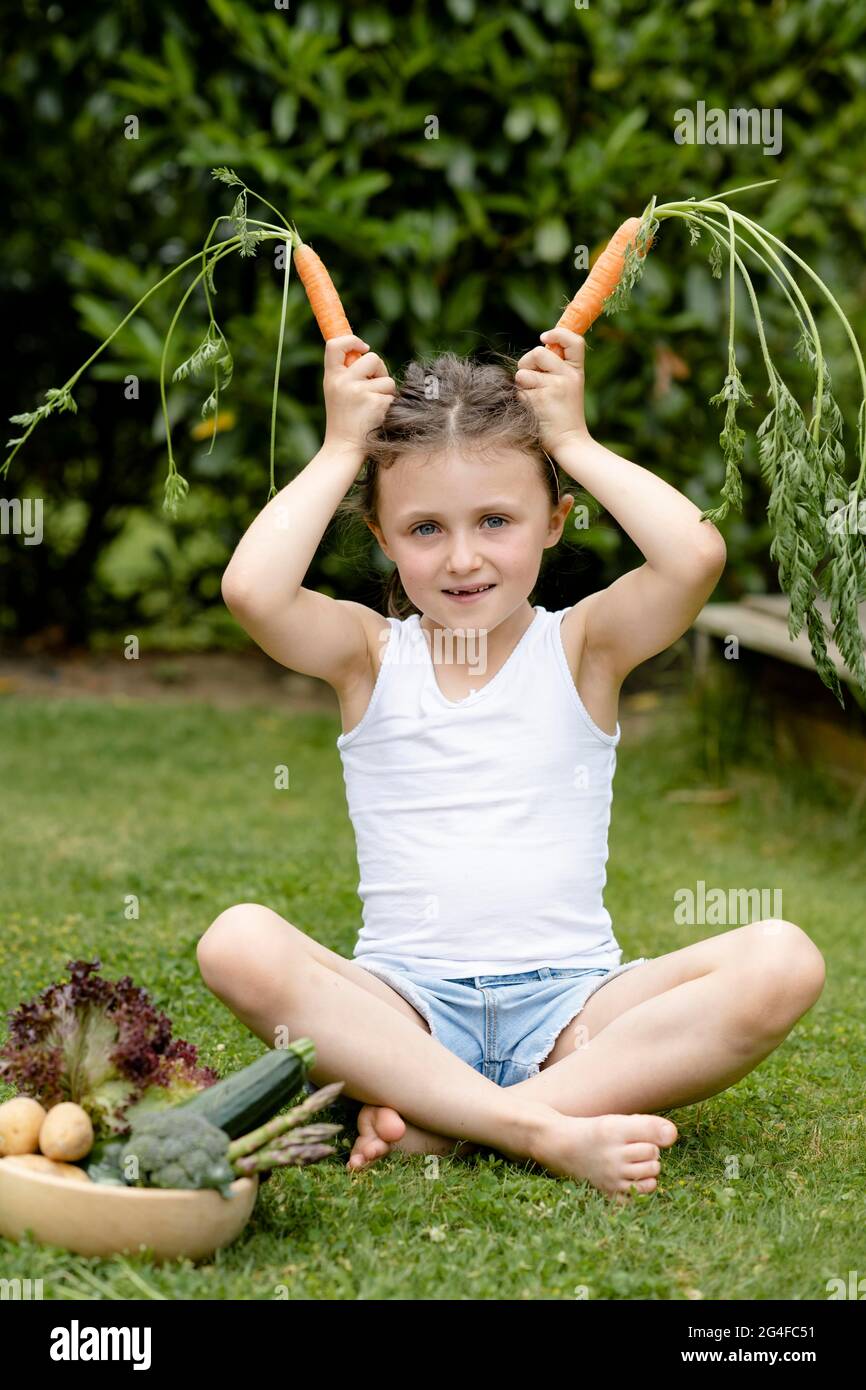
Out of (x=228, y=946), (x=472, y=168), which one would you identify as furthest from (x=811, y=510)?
(x=472, y=168)

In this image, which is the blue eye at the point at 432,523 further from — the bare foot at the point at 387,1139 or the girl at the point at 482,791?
the bare foot at the point at 387,1139

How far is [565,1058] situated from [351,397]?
A: 119 centimetres

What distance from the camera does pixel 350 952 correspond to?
3746mm

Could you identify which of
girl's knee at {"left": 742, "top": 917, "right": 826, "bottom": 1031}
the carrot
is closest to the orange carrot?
the carrot

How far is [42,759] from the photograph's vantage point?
5.88 metres

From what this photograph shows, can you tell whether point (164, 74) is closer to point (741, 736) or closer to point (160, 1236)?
point (741, 736)

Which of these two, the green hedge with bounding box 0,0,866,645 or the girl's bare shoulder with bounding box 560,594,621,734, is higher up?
the green hedge with bounding box 0,0,866,645

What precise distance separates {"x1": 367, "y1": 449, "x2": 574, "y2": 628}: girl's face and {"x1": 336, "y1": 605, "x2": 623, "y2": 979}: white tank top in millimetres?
158

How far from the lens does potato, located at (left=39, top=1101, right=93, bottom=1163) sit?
2.17 meters

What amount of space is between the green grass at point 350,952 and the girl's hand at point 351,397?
1.15 meters

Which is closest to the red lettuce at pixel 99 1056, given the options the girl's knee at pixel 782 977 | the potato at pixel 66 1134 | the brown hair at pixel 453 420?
the potato at pixel 66 1134

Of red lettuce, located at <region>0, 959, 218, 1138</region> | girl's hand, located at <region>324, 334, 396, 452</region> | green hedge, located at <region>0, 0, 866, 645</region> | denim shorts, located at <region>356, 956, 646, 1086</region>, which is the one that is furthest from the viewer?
green hedge, located at <region>0, 0, 866, 645</region>

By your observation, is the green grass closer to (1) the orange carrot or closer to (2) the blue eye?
(2) the blue eye

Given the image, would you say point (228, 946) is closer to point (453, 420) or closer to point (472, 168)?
point (453, 420)
